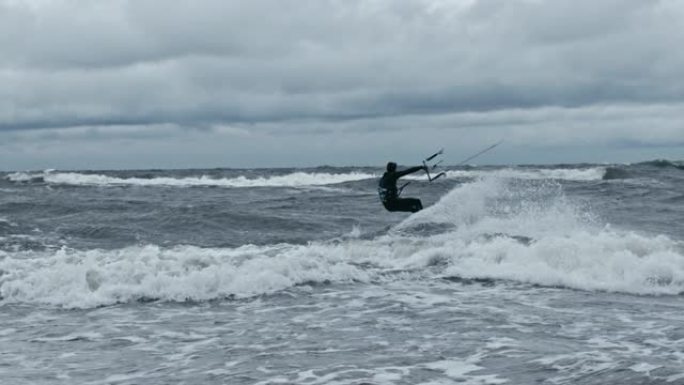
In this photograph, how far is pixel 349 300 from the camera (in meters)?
14.0

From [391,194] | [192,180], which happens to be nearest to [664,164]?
[192,180]

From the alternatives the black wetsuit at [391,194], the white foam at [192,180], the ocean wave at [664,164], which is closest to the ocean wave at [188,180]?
the white foam at [192,180]

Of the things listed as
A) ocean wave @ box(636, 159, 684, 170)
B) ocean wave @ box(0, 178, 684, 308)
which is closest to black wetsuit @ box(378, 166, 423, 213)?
ocean wave @ box(0, 178, 684, 308)

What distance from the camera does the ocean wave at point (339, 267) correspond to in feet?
49.0

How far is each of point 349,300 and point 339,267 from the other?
8.52 ft

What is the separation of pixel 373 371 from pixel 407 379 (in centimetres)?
51

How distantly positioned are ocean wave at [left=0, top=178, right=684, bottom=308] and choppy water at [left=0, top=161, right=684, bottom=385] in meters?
0.04

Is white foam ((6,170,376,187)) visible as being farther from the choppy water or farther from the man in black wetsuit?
the man in black wetsuit

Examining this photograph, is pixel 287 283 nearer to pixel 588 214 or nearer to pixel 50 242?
pixel 50 242

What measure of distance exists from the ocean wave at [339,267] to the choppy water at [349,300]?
4cm

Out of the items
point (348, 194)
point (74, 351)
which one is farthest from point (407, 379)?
point (348, 194)

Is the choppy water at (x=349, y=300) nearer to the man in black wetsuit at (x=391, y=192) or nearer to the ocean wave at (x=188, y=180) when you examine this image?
the man in black wetsuit at (x=391, y=192)

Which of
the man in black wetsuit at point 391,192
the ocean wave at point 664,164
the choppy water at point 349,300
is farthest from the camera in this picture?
the ocean wave at point 664,164

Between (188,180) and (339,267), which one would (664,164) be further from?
(339,267)
